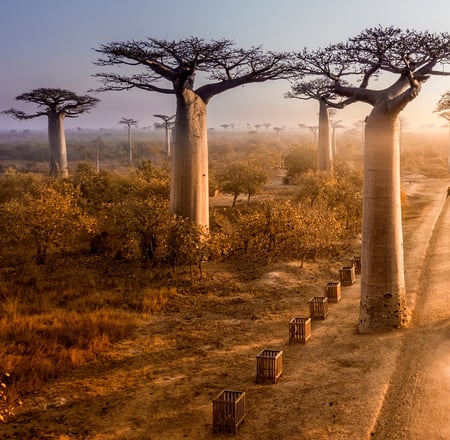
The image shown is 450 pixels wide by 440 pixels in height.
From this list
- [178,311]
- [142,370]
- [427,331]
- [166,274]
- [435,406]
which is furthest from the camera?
[166,274]

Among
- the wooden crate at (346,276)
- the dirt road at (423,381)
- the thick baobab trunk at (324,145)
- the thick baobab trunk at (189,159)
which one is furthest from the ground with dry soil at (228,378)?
the thick baobab trunk at (324,145)

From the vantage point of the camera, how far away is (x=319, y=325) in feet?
27.8

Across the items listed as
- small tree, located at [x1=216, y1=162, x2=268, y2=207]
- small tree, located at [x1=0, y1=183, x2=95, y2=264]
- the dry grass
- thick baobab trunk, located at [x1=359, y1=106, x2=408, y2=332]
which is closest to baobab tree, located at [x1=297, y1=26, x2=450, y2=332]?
thick baobab trunk, located at [x1=359, y1=106, x2=408, y2=332]

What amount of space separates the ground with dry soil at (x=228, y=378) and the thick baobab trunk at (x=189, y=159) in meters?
2.46

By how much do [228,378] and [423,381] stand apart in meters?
2.14

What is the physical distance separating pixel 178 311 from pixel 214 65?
5518 millimetres

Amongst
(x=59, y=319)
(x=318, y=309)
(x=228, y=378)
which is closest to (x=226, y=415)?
(x=228, y=378)

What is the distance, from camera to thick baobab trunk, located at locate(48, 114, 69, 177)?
22891 millimetres

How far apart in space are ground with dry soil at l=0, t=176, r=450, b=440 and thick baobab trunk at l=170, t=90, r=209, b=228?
246 cm

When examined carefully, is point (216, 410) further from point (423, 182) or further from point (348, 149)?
point (348, 149)

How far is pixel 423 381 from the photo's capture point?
6055 mm

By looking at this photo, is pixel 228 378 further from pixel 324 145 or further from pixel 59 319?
pixel 324 145

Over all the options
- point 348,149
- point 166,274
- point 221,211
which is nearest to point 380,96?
point 166,274

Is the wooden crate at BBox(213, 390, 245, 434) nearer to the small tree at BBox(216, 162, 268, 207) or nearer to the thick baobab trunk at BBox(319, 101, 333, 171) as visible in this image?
the small tree at BBox(216, 162, 268, 207)
